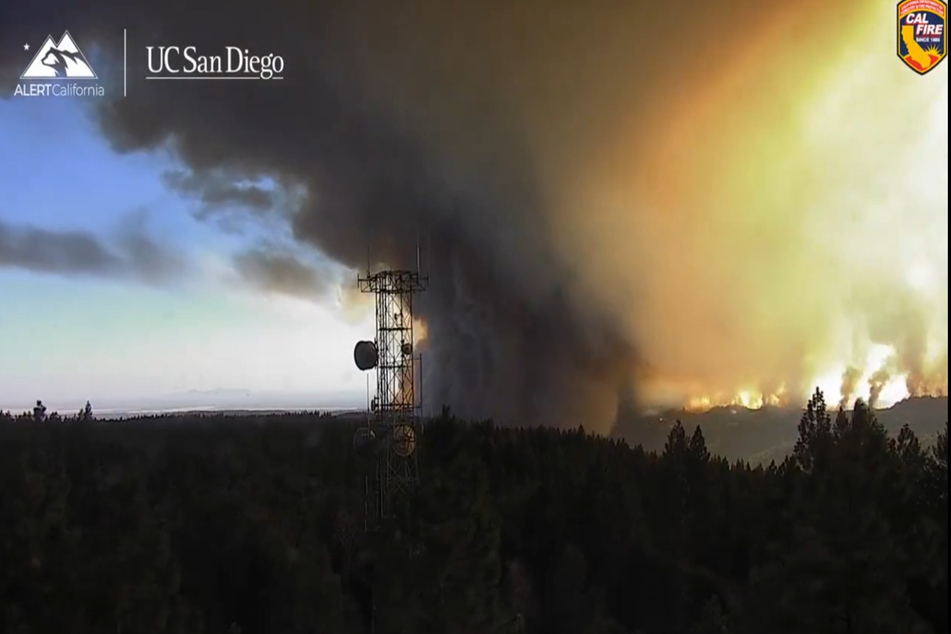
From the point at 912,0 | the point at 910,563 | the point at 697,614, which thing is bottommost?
the point at 697,614

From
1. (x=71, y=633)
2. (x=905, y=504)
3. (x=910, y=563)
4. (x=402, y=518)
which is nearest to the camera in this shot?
(x=910, y=563)

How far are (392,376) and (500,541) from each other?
4.62 meters

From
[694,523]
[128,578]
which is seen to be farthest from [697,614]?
[128,578]

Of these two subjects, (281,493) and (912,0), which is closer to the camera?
(912,0)

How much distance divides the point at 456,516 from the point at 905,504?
6.97 m

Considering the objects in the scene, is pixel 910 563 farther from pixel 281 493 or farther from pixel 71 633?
pixel 281 493

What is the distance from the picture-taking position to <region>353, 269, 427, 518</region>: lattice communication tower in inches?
582

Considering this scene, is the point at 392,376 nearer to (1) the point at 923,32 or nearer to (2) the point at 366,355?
(2) the point at 366,355

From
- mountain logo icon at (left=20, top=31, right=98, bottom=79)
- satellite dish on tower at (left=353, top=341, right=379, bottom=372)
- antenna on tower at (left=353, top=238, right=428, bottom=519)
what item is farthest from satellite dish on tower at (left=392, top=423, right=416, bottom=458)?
mountain logo icon at (left=20, top=31, right=98, bottom=79)

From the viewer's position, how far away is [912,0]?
1067 cm

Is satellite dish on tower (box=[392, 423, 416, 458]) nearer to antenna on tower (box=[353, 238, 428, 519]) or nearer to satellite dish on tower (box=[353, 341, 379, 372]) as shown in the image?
antenna on tower (box=[353, 238, 428, 519])

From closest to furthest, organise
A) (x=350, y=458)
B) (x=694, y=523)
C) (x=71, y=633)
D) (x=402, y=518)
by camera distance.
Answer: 1. (x=71, y=633)
2. (x=402, y=518)
3. (x=694, y=523)
4. (x=350, y=458)

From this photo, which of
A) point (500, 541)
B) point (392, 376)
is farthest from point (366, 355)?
point (500, 541)

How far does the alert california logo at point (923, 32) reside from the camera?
10.4 m
